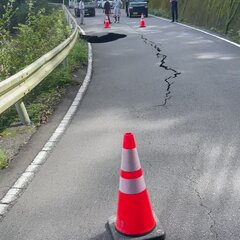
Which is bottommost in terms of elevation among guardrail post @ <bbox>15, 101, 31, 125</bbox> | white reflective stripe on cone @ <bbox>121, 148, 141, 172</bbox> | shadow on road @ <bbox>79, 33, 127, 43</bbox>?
shadow on road @ <bbox>79, 33, 127, 43</bbox>

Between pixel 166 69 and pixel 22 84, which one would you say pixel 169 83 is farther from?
pixel 22 84

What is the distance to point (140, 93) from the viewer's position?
9.16m

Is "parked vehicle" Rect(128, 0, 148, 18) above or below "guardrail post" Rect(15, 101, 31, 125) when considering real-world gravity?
below

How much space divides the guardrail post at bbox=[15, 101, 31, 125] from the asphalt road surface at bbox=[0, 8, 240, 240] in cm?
75

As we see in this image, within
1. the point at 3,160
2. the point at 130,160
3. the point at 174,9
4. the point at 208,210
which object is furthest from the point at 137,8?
the point at 130,160

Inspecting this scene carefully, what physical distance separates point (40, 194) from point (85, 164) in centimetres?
92

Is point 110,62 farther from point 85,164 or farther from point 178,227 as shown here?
point 178,227

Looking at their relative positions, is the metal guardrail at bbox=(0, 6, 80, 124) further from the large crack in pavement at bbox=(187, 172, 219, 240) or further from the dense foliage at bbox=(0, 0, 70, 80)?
the large crack in pavement at bbox=(187, 172, 219, 240)

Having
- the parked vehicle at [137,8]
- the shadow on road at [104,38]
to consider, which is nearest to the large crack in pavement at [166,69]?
the shadow on road at [104,38]

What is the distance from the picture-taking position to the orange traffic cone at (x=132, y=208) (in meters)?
3.61

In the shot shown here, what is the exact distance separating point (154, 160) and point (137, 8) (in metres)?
31.7

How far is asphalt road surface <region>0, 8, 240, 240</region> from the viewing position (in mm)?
3951

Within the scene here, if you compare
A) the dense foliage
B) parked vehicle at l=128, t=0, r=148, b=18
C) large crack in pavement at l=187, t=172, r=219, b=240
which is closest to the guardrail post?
the dense foliage

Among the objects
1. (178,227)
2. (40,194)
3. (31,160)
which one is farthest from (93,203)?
(31,160)
